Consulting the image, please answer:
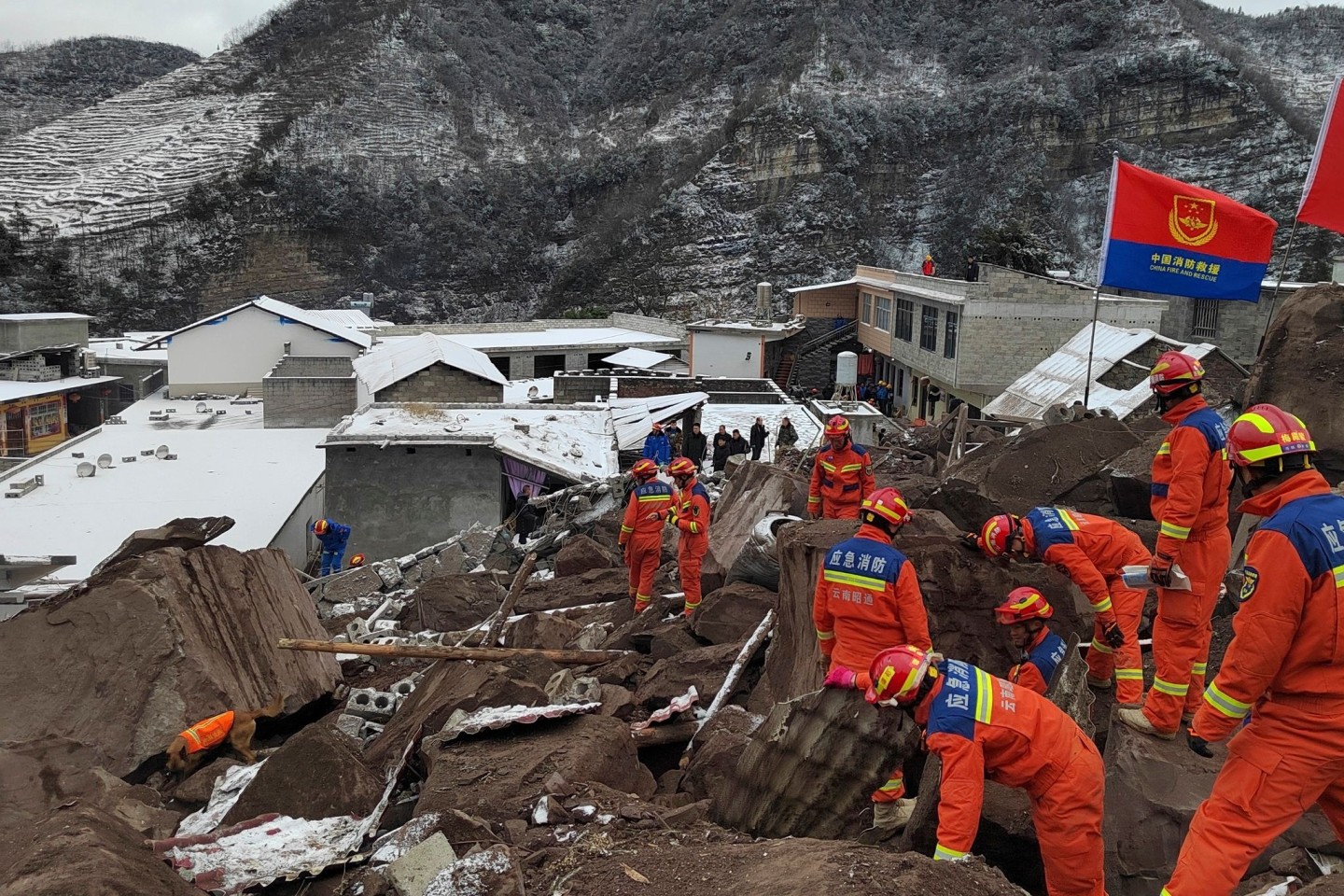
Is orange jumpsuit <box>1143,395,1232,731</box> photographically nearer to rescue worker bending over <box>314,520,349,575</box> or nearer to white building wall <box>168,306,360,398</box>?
rescue worker bending over <box>314,520,349,575</box>

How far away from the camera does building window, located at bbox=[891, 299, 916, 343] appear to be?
3259cm

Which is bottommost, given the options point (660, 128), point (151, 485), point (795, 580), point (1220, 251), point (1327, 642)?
point (151, 485)

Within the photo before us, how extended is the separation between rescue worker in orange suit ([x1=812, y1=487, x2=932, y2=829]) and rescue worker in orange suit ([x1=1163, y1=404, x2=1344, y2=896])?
1691 millimetres

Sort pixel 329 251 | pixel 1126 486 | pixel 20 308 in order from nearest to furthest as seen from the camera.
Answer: pixel 1126 486
pixel 20 308
pixel 329 251

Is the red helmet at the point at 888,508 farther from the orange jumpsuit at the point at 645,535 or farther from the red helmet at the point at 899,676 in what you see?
the orange jumpsuit at the point at 645,535

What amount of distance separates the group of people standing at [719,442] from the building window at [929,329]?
1093 centimetres

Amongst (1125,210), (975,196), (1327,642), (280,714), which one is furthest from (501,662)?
(975,196)

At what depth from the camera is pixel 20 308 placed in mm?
51094

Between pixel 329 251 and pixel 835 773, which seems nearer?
pixel 835 773

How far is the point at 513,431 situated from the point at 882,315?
22.4m

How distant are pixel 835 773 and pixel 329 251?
56662 millimetres

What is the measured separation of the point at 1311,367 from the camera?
7.61 m

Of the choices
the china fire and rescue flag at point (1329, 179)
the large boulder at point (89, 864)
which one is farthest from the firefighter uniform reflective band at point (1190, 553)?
the large boulder at point (89, 864)

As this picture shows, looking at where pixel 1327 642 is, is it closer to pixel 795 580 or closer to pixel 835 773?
pixel 835 773
